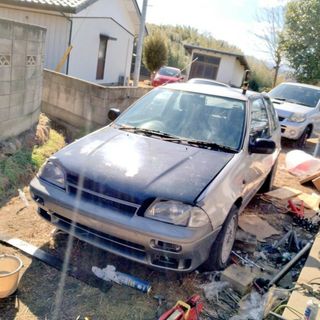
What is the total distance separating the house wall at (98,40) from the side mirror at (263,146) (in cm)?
879

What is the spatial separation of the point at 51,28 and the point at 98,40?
2.71 meters

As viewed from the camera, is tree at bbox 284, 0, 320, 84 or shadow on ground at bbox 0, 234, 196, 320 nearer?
shadow on ground at bbox 0, 234, 196, 320

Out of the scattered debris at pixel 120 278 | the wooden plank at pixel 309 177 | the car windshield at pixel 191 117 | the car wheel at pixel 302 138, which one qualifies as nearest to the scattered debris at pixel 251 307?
the scattered debris at pixel 120 278

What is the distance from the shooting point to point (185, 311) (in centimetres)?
244

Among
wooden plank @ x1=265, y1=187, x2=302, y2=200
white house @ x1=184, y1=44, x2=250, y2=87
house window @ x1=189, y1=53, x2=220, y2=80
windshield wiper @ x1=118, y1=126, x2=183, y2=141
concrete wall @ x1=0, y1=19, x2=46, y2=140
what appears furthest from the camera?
house window @ x1=189, y1=53, x2=220, y2=80

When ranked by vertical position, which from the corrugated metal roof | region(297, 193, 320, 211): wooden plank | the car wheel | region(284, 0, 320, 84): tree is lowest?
region(297, 193, 320, 211): wooden plank

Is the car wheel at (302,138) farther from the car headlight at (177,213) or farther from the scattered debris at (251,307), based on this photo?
the car headlight at (177,213)

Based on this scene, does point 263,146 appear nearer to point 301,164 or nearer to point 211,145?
point 211,145

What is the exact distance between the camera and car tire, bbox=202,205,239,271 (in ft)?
9.87

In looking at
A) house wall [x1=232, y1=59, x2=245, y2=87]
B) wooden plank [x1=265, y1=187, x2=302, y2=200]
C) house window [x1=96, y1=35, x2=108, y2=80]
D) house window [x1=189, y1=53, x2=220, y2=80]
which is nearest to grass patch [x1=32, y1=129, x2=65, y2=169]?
wooden plank [x1=265, y1=187, x2=302, y2=200]

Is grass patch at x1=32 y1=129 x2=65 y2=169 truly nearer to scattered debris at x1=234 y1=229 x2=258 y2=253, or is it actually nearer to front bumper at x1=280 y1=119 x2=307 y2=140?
scattered debris at x1=234 y1=229 x2=258 y2=253

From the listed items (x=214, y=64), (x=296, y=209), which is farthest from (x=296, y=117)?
(x=214, y=64)

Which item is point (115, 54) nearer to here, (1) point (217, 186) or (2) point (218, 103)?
(2) point (218, 103)

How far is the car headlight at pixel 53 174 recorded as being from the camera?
296 cm
